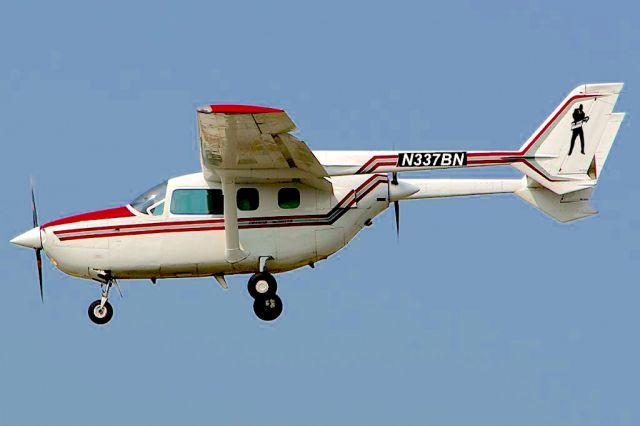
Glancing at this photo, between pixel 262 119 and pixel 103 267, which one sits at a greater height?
pixel 262 119

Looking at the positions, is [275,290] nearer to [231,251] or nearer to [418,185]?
[231,251]

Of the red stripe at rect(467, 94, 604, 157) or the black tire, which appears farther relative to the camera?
the black tire

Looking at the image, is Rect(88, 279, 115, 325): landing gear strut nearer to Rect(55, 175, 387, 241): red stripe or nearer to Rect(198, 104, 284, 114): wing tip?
Rect(55, 175, 387, 241): red stripe

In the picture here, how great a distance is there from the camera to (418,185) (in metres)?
30.0

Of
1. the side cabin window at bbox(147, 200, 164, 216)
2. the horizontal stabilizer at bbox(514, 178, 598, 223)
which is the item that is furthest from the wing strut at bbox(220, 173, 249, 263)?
the horizontal stabilizer at bbox(514, 178, 598, 223)

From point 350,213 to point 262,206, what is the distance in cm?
181

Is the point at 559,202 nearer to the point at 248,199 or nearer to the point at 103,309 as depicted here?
the point at 248,199

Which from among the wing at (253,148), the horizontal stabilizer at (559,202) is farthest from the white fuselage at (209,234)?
the horizontal stabilizer at (559,202)

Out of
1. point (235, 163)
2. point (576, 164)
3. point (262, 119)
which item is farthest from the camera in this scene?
point (576, 164)

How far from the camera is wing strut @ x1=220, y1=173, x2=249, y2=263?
2881cm

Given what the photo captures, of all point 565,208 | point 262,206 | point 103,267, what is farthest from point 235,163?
point 565,208

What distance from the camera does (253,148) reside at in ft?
90.8

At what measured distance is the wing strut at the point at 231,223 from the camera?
94.5ft

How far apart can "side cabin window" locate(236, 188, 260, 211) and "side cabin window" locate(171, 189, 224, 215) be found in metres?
0.39
